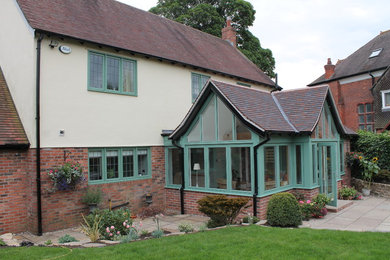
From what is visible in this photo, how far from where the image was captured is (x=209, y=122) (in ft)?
37.3

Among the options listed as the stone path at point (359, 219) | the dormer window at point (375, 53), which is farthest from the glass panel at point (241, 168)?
the dormer window at point (375, 53)

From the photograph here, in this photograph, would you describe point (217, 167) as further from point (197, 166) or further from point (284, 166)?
point (284, 166)

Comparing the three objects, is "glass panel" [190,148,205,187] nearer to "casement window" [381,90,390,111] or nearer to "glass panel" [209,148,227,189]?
"glass panel" [209,148,227,189]

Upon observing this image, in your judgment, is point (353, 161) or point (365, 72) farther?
point (365, 72)

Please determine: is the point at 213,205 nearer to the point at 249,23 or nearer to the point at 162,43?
the point at 162,43

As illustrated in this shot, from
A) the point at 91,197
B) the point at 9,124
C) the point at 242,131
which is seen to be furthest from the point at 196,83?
the point at 9,124

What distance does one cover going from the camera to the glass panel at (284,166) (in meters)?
11.1

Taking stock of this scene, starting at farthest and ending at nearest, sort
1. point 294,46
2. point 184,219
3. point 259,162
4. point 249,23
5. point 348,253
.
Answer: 1. point 249,23
2. point 294,46
3. point 184,219
4. point 259,162
5. point 348,253

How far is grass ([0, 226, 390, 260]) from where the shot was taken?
20.0 feet

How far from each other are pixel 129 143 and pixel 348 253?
7.84 m

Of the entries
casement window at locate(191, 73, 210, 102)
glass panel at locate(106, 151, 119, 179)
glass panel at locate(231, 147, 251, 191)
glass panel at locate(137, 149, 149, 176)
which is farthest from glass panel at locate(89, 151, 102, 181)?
casement window at locate(191, 73, 210, 102)

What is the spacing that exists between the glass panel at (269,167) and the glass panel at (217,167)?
1361mm

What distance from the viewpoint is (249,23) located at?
30.2 metres

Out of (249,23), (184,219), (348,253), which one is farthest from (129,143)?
(249,23)
